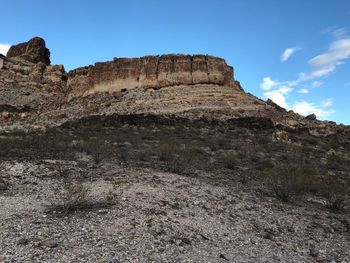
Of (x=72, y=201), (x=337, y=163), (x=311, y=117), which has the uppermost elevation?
(x=311, y=117)

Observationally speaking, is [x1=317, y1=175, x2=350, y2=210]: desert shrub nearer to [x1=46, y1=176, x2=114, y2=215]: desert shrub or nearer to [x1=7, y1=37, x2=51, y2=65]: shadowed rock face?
[x1=46, y1=176, x2=114, y2=215]: desert shrub

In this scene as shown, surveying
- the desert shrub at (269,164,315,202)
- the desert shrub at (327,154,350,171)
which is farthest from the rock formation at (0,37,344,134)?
the desert shrub at (269,164,315,202)

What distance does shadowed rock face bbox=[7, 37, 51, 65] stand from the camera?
4409cm

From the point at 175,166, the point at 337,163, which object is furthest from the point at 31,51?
the point at 175,166

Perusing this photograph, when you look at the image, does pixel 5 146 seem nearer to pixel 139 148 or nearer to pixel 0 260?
pixel 139 148

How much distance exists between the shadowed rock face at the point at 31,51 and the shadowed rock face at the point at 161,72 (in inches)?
Result: 426

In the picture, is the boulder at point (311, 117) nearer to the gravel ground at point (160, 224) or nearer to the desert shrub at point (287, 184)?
the desert shrub at point (287, 184)

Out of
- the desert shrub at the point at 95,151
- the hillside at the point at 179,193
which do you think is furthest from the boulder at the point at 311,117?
the desert shrub at the point at 95,151

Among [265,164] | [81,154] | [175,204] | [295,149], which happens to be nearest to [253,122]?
[295,149]

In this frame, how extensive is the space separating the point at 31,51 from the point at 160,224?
4122cm

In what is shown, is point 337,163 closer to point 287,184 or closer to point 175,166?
point 287,184

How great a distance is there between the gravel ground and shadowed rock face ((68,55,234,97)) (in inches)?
904

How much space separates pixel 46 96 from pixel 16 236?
35.6 m

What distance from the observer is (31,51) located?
44.6 meters
